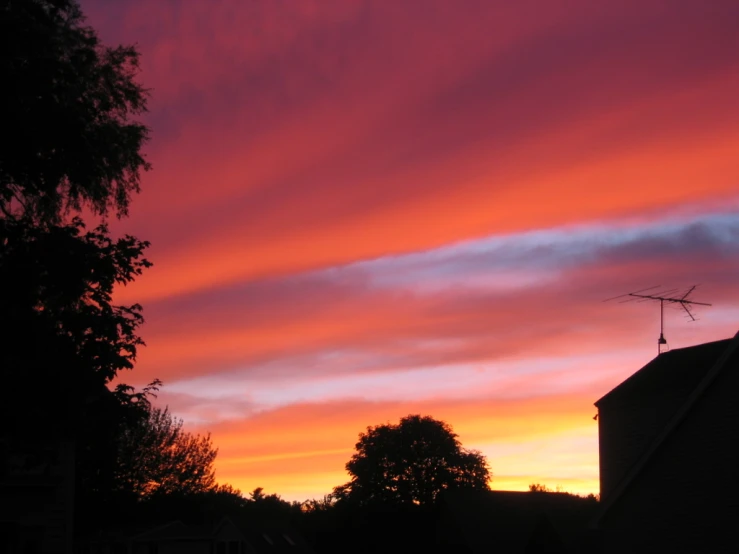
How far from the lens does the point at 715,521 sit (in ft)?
74.2

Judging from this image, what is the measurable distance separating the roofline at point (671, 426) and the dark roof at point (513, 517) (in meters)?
20.7

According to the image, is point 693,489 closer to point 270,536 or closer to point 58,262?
point 58,262

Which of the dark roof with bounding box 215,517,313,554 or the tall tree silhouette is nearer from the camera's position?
the tall tree silhouette

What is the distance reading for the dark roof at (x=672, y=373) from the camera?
4122cm

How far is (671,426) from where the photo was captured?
941 inches

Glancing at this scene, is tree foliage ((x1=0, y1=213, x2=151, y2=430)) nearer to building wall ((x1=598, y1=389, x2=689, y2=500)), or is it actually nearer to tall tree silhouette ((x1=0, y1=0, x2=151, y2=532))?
tall tree silhouette ((x1=0, y1=0, x2=151, y2=532))

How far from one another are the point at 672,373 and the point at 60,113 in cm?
3328

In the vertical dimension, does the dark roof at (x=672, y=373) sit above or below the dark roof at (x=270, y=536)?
above

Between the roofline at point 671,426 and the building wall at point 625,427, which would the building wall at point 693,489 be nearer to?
the roofline at point 671,426

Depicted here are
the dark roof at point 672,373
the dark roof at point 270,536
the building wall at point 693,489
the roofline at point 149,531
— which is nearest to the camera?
the building wall at point 693,489

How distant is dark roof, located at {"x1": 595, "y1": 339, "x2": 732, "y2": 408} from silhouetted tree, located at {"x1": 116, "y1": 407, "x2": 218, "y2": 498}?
39.5m

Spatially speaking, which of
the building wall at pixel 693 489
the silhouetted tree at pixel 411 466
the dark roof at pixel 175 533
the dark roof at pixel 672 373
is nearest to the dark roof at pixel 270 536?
the dark roof at pixel 175 533

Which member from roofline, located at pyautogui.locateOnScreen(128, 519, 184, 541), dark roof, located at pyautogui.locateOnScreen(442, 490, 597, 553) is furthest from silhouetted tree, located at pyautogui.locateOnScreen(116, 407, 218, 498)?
dark roof, located at pyautogui.locateOnScreen(442, 490, 597, 553)

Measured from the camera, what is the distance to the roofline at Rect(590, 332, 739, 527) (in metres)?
22.8
